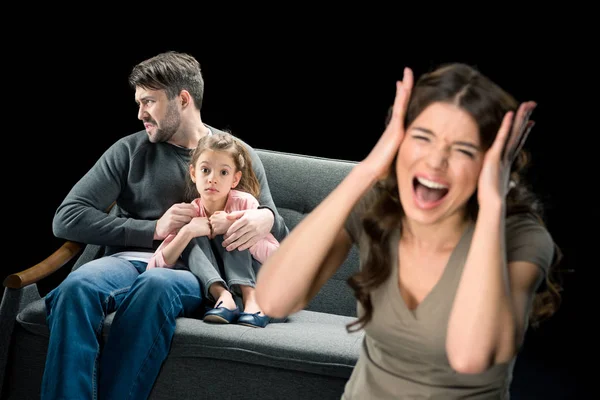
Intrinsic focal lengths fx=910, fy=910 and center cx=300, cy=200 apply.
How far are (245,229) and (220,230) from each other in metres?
0.10

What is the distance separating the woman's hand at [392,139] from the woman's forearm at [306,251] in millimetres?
23

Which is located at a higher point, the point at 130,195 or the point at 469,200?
the point at 469,200

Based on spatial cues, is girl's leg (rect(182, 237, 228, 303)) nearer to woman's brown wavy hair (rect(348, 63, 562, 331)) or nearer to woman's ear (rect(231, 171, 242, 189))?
woman's ear (rect(231, 171, 242, 189))

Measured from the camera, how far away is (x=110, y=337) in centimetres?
300

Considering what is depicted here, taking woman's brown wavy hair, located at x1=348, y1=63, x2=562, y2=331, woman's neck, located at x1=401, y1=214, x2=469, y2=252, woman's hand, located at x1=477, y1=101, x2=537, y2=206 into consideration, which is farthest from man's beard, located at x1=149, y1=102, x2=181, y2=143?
woman's hand, located at x1=477, y1=101, x2=537, y2=206

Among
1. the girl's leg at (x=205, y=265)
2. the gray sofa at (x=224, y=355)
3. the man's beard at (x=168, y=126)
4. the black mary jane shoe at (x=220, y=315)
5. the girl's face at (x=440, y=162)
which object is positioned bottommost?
the gray sofa at (x=224, y=355)

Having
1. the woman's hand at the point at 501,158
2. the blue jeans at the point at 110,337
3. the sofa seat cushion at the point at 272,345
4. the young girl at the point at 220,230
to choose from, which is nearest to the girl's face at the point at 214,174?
the young girl at the point at 220,230

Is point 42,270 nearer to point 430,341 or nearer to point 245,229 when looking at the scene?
point 245,229

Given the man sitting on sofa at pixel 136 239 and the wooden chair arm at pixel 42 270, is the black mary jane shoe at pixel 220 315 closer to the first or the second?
the man sitting on sofa at pixel 136 239

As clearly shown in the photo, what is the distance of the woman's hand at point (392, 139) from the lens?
5.91 feet

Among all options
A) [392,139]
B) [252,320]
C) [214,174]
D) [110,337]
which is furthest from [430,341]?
[214,174]

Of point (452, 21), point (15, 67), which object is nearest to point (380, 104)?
point (452, 21)

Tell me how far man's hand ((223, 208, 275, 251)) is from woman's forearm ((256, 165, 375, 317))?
1.37 m

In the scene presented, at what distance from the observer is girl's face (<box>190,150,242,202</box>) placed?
10.8ft
